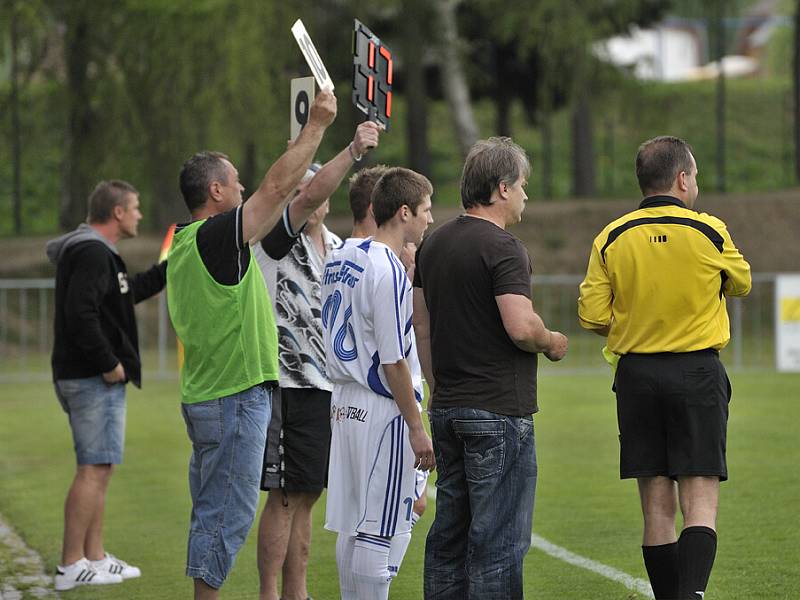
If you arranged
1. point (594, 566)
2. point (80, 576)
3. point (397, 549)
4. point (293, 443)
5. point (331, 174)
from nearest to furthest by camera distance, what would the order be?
point (331, 174), point (397, 549), point (293, 443), point (80, 576), point (594, 566)

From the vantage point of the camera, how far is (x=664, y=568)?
6227mm

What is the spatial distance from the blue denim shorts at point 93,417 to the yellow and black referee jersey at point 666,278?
10.3ft

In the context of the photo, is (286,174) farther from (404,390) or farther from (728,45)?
(728,45)

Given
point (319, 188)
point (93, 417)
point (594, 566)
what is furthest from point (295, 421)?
point (594, 566)

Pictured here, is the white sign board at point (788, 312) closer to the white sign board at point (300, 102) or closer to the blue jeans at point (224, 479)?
the white sign board at point (300, 102)

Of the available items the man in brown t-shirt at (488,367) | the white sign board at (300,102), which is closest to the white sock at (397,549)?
the man in brown t-shirt at (488,367)

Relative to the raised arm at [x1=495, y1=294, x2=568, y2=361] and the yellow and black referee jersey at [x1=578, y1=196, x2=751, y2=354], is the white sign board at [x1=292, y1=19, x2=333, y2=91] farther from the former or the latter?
the yellow and black referee jersey at [x1=578, y1=196, x2=751, y2=354]

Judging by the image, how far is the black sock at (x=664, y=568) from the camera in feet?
20.4

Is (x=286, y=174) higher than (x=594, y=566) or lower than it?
higher

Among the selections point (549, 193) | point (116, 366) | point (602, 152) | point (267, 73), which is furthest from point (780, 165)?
point (116, 366)

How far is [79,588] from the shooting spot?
7.82 meters

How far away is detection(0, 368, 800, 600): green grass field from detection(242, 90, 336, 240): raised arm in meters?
2.55

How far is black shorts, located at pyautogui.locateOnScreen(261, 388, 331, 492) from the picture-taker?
23.0 feet

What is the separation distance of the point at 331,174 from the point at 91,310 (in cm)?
256
